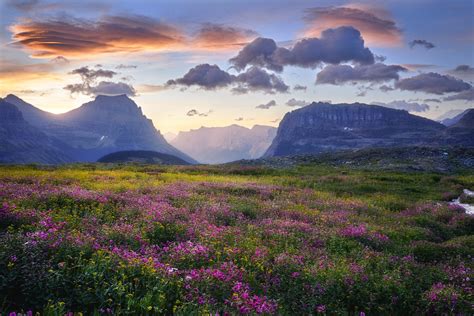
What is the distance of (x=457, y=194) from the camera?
24578mm

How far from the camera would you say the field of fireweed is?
20.6 feet

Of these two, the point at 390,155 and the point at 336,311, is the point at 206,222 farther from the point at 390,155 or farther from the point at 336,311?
the point at 390,155

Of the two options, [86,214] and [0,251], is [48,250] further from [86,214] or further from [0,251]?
[86,214]

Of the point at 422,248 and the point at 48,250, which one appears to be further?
the point at 422,248

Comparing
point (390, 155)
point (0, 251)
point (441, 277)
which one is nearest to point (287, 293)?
point (441, 277)

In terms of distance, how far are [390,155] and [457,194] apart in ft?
143

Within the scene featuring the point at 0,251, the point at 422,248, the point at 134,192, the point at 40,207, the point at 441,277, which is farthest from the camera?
the point at 134,192

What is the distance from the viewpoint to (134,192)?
17938 millimetres

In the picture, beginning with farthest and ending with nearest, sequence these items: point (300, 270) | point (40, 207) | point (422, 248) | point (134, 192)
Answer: point (134, 192) < point (40, 207) < point (422, 248) < point (300, 270)

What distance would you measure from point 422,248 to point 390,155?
58920mm

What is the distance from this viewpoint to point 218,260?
28.3ft

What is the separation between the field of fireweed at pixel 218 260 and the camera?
247 inches

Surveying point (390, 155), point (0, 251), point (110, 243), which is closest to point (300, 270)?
point (110, 243)

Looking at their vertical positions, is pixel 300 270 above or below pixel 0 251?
below
